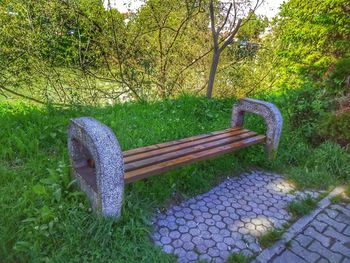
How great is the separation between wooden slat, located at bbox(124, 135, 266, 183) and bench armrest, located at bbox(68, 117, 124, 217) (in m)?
0.14

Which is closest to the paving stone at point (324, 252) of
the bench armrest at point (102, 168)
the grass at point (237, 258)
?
the grass at point (237, 258)

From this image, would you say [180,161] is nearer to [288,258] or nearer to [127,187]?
[127,187]

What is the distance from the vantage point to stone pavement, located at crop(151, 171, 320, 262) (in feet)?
7.30

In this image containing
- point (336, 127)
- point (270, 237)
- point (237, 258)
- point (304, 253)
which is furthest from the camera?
point (336, 127)

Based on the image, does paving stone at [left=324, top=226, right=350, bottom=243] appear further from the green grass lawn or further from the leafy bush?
the leafy bush

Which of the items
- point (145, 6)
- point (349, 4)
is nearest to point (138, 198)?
point (145, 6)

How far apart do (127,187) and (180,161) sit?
58 centimetres

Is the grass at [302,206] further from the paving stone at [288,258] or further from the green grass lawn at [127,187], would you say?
the paving stone at [288,258]

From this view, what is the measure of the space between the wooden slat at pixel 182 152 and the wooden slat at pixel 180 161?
5 centimetres

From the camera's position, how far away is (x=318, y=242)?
7.79 ft

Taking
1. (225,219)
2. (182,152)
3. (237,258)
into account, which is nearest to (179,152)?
(182,152)

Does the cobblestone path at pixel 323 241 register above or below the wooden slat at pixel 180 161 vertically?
below

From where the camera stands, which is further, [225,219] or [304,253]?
[225,219]

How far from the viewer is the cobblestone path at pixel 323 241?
220 centimetres
